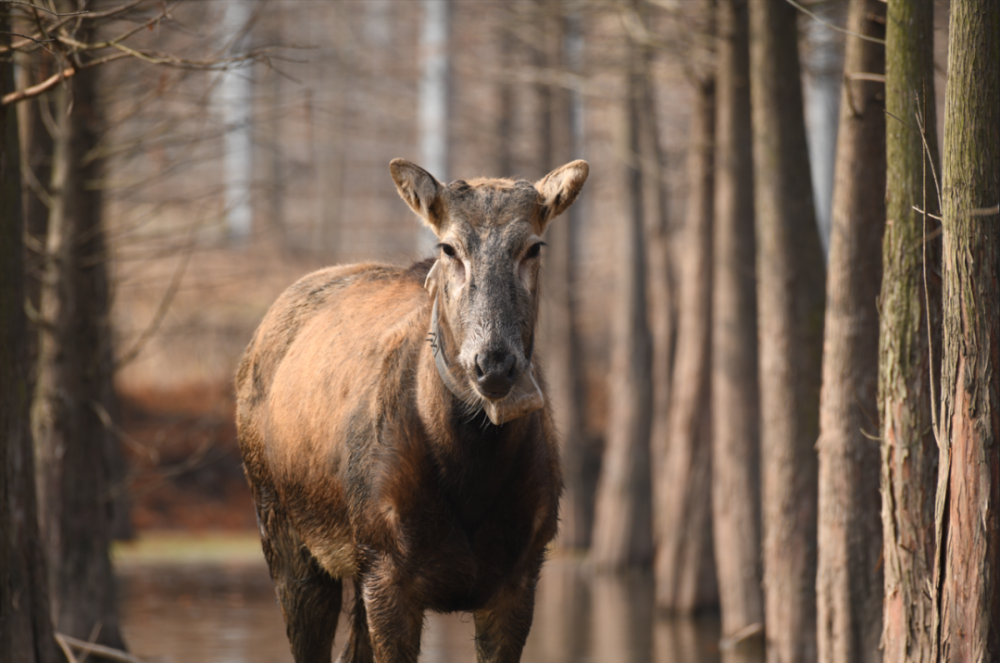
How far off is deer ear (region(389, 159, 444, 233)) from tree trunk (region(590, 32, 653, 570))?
41.0 feet

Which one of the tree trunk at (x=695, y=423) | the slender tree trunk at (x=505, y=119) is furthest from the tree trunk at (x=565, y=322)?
the tree trunk at (x=695, y=423)

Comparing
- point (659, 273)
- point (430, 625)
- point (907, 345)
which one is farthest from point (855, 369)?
point (659, 273)

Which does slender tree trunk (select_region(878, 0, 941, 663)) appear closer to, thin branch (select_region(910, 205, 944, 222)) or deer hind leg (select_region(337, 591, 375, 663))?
thin branch (select_region(910, 205, 944, 222))

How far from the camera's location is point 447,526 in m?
5.21

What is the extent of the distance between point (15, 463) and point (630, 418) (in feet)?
39.4

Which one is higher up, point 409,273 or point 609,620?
point 409,273

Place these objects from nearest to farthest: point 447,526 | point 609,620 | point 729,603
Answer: point 447,526, point 729,603, point 609,620

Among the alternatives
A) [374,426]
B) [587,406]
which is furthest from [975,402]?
[587,406]

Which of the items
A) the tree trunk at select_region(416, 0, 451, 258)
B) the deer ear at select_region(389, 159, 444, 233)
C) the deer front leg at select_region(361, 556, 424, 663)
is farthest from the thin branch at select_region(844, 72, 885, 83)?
the tree trunk at select_region(416, 0, 451, 258)

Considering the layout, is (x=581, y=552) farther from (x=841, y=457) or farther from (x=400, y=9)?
(x=400, y=9)

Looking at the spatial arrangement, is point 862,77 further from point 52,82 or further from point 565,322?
point 565,322

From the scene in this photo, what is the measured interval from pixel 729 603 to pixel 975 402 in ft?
22.1

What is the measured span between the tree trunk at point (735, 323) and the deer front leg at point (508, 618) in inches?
263

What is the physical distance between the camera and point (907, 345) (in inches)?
252
